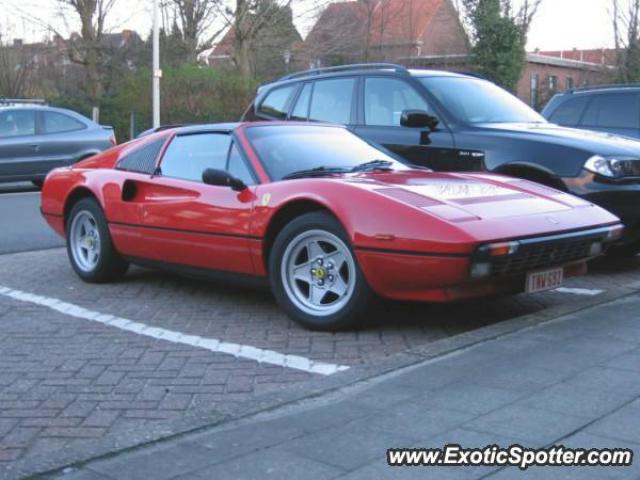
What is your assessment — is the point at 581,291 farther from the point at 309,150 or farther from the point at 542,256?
the point at 309,150

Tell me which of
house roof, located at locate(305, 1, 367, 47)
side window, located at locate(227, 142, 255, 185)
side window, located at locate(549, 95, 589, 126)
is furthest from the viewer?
house roof, located at locate(305, 1, 367, 47)

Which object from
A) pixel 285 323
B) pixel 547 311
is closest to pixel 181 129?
pixel 285 323

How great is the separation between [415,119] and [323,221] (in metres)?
2.43

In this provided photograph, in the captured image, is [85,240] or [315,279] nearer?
[315,279]

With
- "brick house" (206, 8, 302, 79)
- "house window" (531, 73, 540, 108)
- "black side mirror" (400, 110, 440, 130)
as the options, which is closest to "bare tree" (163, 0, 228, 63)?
"brick house" (206, 8, 302, 79)

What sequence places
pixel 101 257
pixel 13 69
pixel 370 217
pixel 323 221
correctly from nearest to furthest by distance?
Result: pixel 370 217 < pixel 323 221 < pixel 101 257 < pixel 13 69

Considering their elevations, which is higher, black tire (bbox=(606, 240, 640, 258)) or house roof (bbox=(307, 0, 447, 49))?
house roof (bbox=(307, 0, 447, 49))

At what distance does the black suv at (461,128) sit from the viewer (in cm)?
680

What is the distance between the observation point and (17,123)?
15.6 metres

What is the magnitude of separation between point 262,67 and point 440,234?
31.5 meters

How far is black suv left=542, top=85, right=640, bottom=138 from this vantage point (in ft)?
33.3

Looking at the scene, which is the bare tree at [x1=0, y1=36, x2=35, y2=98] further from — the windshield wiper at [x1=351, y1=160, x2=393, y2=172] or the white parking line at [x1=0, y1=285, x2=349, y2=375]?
the windshield wiper at [x1=351, y1=160, x2=393, y2=172]

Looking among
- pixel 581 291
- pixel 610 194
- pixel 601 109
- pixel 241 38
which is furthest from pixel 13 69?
pixel 581 291

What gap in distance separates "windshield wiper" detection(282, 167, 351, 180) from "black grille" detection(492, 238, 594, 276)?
1422 mm
